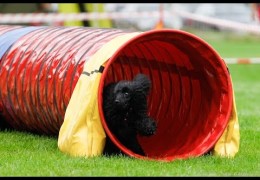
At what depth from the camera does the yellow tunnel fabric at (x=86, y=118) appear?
6996mm

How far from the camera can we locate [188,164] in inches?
268

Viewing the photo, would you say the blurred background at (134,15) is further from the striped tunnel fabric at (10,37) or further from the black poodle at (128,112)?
the black poodle at (128,112)

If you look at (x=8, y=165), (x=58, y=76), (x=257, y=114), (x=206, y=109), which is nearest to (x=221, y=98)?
(x=206, y=109)

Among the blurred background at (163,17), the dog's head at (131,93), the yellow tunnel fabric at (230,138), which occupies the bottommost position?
the blurred background at (163,17)

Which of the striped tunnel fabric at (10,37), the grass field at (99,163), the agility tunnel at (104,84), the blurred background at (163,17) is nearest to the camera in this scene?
the grass field at (99,163)

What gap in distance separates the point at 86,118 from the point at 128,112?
0.40 meters

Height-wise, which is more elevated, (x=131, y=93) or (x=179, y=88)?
(x=131, y=93)

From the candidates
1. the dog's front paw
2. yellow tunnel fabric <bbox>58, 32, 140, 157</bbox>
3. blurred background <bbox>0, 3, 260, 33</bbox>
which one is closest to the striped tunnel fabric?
yellow tunnel fabric <bbox>58, 32, 140, 157</bbox>

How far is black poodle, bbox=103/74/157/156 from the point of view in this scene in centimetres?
702

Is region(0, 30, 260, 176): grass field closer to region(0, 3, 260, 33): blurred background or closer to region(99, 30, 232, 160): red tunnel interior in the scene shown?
region(99, 30, 232, 160): red tunnel interior

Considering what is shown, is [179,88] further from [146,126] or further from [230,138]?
[146,126]

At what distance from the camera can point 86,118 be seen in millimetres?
7023

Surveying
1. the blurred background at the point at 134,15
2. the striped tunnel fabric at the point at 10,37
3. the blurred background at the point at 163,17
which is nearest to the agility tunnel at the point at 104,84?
the striped tunnel fabric at the point at 10,37

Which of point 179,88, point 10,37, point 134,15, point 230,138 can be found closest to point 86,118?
point 230,138
